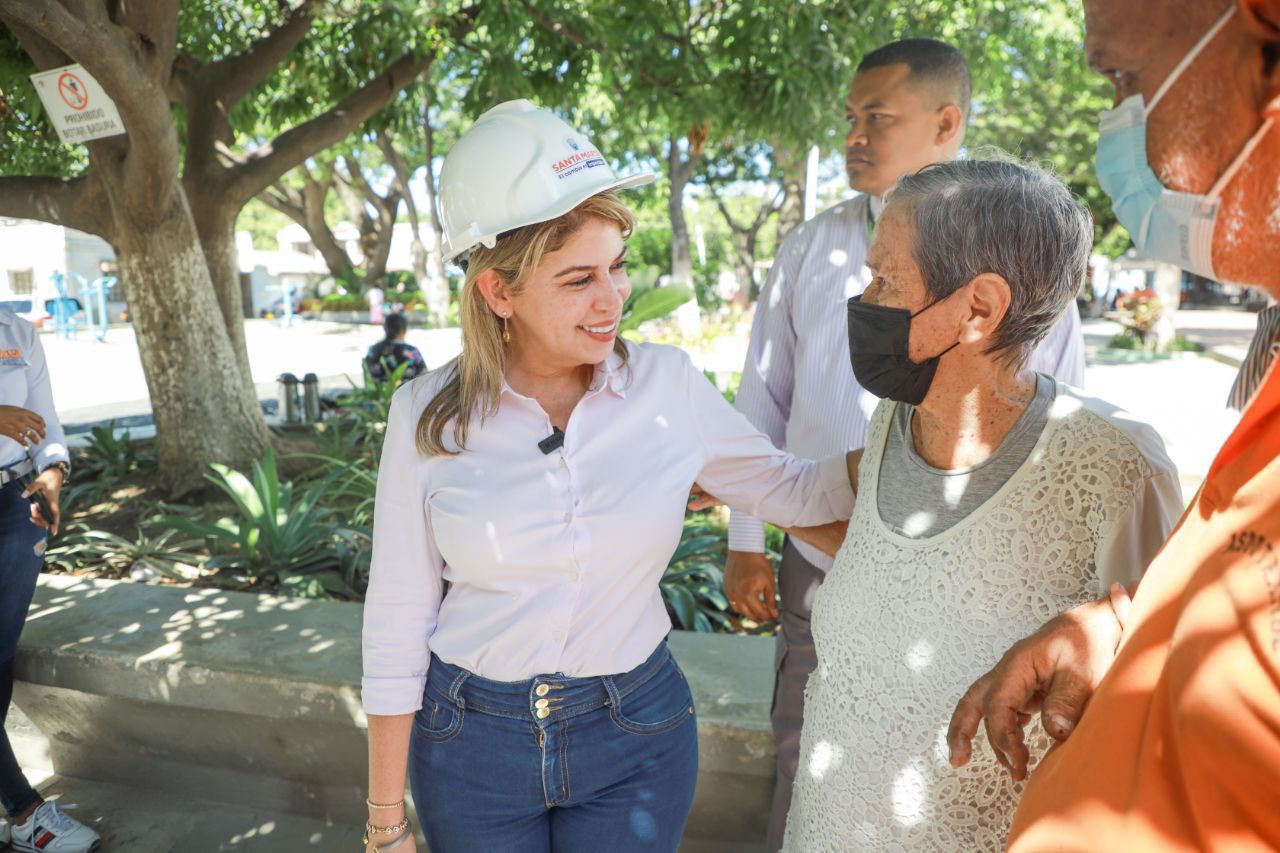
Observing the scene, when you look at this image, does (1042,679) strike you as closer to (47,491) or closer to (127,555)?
(47,491)

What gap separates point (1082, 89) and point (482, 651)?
21973 millimetres

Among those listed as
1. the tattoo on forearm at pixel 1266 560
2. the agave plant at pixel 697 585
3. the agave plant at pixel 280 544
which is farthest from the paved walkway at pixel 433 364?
the tattoo on forearm at pixel 1266 560

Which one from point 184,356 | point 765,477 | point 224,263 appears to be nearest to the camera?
point 765,477

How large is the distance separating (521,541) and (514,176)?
0.67 m

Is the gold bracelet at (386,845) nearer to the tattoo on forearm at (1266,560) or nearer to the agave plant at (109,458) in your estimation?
the tattoo on forearm at (1266,560)

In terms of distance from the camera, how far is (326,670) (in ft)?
11.1

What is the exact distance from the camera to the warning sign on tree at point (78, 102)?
16.1 feet

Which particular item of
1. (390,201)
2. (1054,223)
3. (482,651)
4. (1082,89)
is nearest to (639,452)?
(482,651)

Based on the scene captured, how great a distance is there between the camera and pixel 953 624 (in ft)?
5.08

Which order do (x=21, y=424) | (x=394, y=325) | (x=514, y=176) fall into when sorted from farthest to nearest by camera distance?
(x=394, y=325) → (x=21, y=424) → (x=514, y=176)

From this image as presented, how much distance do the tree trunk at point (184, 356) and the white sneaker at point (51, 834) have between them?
3347mm

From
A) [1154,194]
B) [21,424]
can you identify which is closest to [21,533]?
[21,424]

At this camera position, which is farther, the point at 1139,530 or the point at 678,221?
the point at 678,221

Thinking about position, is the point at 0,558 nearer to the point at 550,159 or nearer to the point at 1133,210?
the point at 550,159
